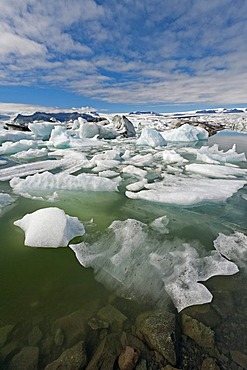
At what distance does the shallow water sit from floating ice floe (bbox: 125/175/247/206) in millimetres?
144

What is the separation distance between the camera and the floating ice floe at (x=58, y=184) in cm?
455

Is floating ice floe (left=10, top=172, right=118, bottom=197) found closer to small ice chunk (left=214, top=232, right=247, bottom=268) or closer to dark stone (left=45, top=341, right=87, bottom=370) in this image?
small ice chunk (left=214, top=232, right=247, bottom=268)

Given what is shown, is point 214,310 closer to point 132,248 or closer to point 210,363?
point 210,363

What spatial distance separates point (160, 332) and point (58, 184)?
3775 millimetres

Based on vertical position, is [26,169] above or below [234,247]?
below

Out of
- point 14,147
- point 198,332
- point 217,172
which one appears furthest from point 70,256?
point 14,147

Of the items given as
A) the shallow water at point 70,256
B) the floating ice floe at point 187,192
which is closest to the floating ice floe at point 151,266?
the shallow water at point 70,256

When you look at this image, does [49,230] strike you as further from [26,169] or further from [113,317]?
[26,169]

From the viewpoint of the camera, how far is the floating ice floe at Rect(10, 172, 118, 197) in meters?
4.55

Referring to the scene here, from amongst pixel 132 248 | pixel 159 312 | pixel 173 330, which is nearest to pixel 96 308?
pixel 159 312

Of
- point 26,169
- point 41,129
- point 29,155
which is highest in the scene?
point 41,129

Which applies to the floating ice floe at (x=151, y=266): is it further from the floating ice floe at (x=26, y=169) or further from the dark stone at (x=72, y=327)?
the floating ice floe at (x=26, y=169)

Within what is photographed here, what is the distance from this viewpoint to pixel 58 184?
4.72m

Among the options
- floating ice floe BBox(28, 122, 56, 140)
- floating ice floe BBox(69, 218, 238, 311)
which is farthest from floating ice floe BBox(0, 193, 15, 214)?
floating ice floe BBox(28, 122, 56, 140)
